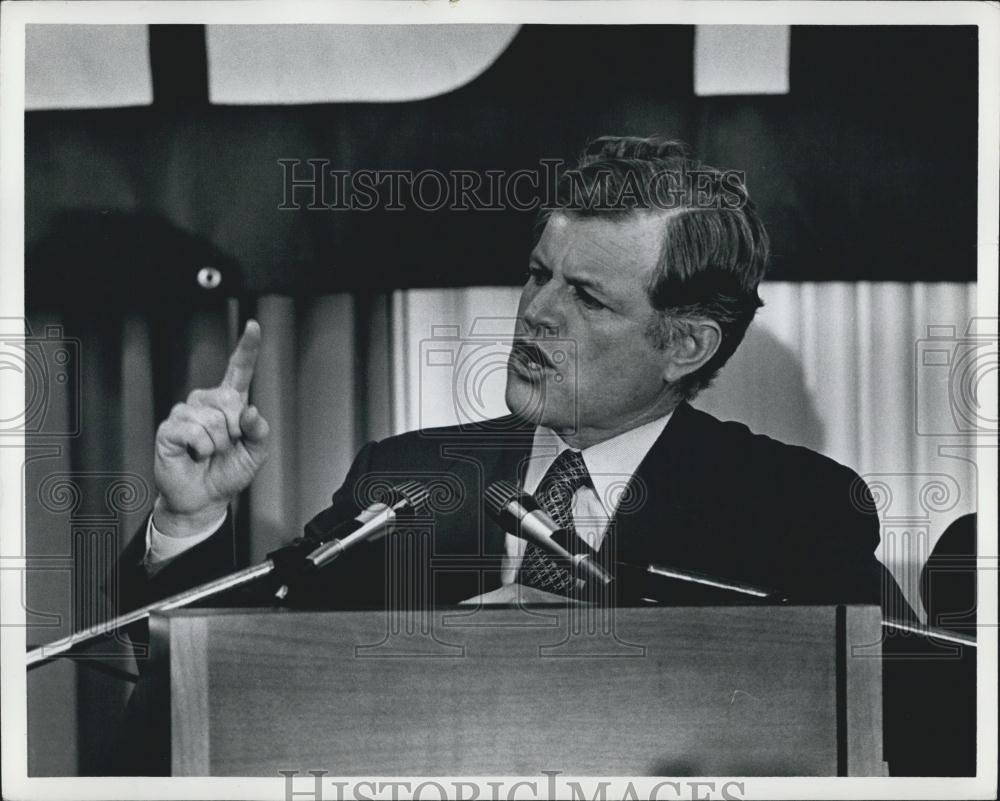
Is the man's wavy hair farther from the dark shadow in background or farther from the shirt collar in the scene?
the shirt collar

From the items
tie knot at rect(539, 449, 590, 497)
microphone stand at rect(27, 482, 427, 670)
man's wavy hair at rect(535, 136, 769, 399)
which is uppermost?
man's wavy hair at rect(535, 136, 769, 399)

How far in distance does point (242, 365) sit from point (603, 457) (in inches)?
30.9

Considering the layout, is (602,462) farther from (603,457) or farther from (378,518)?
(378,518)

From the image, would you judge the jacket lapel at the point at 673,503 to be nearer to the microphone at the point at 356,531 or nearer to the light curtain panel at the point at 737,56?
the microphone at the point at 356,531

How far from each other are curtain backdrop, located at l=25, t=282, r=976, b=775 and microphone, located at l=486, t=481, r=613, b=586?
18 cm

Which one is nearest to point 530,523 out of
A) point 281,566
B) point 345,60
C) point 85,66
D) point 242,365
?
point 281,566

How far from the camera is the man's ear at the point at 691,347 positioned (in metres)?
2.39

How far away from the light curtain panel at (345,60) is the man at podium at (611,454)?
0.33 m

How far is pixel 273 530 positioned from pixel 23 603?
56 cm

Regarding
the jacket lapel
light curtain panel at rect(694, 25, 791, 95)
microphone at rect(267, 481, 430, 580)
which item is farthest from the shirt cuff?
light curtain panel at rect(694, 25, 791, 95)

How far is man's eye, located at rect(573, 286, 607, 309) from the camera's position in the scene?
93.4 inches

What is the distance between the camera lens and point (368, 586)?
2.36m

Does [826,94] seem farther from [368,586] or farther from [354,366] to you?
[368,586]

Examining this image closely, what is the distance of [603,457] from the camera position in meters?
2.41
